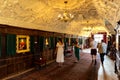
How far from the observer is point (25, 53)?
8750 mm

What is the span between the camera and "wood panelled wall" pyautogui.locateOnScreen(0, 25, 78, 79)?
6922 millimetres

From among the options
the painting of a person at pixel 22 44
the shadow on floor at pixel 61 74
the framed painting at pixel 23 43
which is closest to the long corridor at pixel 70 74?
the shadow on floor at pixel 61 74

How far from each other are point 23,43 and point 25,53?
55cm

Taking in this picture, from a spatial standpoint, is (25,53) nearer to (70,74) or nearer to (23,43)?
(23,43)

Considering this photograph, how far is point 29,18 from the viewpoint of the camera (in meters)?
8.43

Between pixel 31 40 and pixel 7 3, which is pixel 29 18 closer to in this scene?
pixel 31 40

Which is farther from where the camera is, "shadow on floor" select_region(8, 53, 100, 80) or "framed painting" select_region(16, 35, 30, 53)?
"framed painting" select_region(16, 35, 30, 53)

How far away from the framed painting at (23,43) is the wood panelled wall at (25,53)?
0.16m

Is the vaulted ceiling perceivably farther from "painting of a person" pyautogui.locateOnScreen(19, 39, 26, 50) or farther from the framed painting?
"painting of a person" pyautogui.locateOnScreen(19, 39, 26, 50)

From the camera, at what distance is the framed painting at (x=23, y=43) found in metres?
8.07

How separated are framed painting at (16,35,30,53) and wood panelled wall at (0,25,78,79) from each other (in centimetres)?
16

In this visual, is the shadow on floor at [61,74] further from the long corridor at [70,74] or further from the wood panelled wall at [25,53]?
the wood panelled wall at [25,53]

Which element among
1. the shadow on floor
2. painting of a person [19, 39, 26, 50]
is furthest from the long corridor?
painting of a person [19, 39, 26, 50]

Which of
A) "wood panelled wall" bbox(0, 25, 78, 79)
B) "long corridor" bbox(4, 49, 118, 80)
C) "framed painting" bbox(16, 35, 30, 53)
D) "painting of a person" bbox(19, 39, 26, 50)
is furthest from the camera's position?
"painting of a person" bbox(19, 39, 26, 50)
